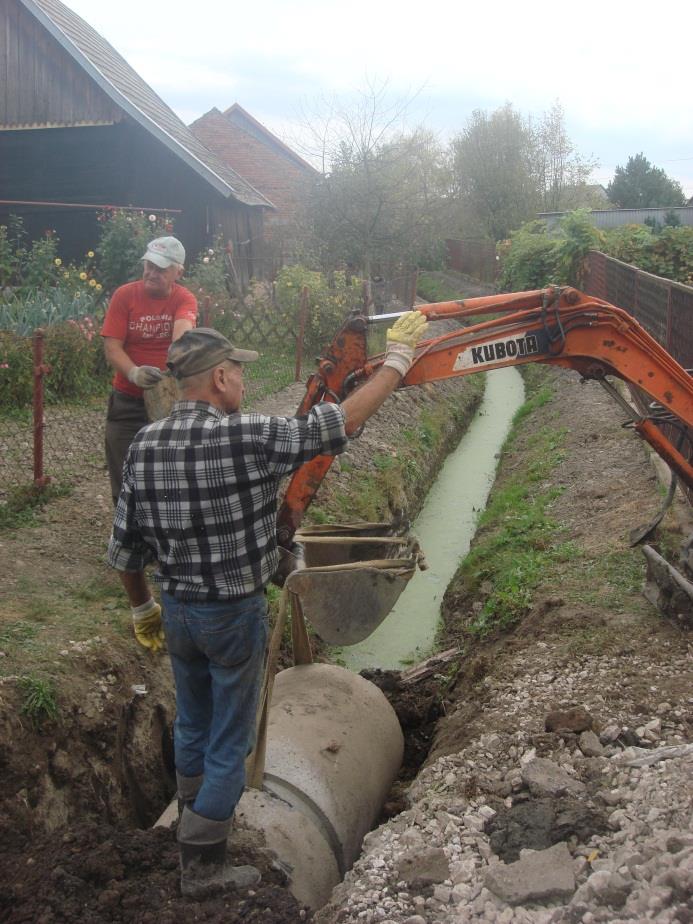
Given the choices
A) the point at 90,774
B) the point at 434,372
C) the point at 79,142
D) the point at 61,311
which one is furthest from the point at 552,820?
the point at 79,142

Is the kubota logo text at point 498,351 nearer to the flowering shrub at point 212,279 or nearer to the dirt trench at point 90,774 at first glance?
the dirt trench at point 90,774

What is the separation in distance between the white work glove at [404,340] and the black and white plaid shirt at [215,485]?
1.99 feet

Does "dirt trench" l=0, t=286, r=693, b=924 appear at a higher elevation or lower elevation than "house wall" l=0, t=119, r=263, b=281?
lower

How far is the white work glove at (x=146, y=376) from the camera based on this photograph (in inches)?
205

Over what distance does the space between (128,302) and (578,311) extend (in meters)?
2.71

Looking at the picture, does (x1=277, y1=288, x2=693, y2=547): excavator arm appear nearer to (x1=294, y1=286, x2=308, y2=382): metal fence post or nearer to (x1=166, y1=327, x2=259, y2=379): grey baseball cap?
(x1=166, y1=327, x2=259, y2=379): grey baseball cap

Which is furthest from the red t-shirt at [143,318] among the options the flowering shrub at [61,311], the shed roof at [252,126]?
the shed roof at [252,126]

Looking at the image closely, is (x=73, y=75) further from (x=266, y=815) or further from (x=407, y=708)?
(x=266, y=815)

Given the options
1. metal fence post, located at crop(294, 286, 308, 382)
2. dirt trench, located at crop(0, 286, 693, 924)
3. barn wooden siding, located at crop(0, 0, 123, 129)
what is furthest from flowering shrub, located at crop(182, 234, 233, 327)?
dirt trench, located at crop(0, 286, 693, 924)

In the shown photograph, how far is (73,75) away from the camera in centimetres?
1667

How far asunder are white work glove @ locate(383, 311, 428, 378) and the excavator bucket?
3.53ft

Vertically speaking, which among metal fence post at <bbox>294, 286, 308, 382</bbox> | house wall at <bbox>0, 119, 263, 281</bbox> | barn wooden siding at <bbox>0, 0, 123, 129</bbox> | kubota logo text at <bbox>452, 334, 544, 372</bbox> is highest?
barn wooden siding at <bbox>0, 0, 123, 129</bbox>

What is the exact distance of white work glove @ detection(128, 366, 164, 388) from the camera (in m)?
5.22

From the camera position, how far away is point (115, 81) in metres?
16.8
